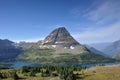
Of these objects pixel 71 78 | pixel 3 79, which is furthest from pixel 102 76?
pixel 3 79

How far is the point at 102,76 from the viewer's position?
176 m

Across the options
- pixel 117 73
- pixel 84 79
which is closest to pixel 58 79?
pixel 84 79

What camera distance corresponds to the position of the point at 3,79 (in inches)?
7810

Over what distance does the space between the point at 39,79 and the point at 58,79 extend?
16.3 metres

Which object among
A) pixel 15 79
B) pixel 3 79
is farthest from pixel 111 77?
pixel 3 79

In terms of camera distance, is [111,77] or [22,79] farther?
[22,79]

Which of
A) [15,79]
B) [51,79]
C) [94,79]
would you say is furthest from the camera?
[15,79]

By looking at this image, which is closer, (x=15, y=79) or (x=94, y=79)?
(x=94, y=79)

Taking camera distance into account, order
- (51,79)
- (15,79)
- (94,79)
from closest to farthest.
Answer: (94,79) < (51,79) < (15,79)

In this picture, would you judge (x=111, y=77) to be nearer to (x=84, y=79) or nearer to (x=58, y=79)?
(x=84, y=79)

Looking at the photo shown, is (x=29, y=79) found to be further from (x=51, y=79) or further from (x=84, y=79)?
(x=84, y=79)

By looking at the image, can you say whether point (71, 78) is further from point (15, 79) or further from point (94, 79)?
point (15, 79)

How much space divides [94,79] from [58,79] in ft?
91.7

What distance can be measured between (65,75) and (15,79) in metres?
43.5
